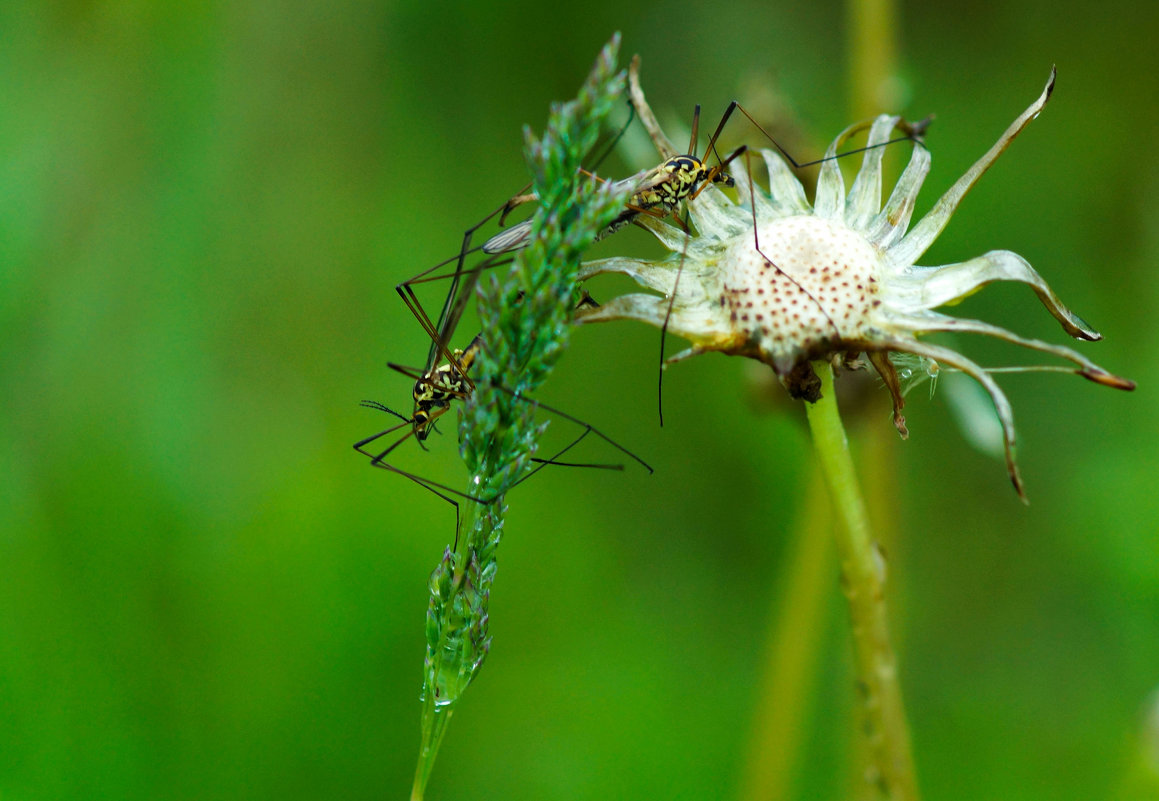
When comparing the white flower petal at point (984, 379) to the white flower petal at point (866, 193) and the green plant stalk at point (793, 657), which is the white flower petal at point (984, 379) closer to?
the white flower petal at point (866, 193)

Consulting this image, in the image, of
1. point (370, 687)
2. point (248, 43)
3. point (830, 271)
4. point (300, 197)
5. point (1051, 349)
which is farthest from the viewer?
point (300, 197)

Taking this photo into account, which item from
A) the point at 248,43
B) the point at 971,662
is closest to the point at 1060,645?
the point at 971,662

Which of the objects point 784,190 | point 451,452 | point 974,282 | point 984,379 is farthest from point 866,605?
point 451,452

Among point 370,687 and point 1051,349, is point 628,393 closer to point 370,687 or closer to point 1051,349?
point 370,687

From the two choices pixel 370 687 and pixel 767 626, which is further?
pixel 767 626

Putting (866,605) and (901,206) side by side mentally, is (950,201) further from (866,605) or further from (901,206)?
(866,605)

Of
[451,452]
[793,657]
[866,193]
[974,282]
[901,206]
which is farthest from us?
[451,452]
